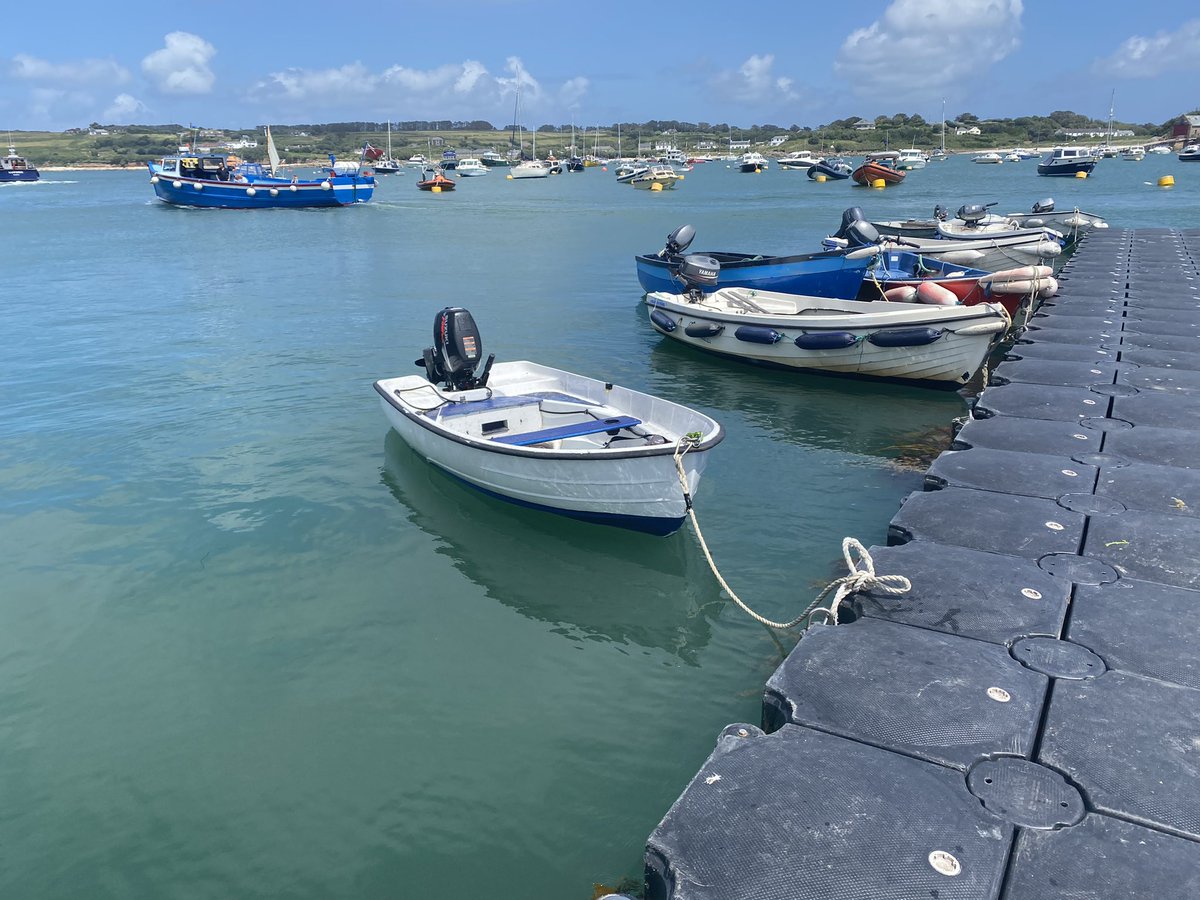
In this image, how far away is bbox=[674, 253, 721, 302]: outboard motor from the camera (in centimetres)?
2153

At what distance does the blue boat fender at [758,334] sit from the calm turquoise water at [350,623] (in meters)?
0.88

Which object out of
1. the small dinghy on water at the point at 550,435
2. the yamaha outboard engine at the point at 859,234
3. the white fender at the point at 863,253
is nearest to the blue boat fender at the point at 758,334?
the white fender at the point at 863,253

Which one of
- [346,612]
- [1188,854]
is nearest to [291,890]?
[346,612]

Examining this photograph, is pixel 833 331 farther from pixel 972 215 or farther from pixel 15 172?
pixel 15 172

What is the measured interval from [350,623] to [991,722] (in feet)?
21.7

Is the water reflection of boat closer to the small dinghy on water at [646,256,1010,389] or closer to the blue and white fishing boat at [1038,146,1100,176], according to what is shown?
the small dinghy on water at [646,256,1010,389]

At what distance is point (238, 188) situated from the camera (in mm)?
70500

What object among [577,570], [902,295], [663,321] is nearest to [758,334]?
[663,321]

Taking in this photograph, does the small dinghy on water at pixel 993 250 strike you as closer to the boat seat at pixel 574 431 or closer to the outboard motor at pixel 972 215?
the outboard motor at pixel 972 215

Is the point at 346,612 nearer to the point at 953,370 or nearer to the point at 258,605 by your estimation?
the point at 258,605

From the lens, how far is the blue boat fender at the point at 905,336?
53.7 ft

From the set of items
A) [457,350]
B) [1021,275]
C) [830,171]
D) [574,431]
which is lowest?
[574,431]

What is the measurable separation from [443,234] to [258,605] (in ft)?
155

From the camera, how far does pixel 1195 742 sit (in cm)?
488
